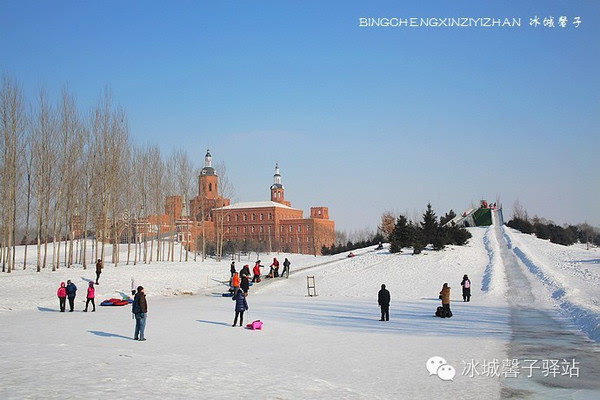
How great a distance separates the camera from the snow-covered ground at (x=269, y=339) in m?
9.40

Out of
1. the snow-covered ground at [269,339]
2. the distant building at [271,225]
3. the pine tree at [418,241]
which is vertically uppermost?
the distant building at [271,225]

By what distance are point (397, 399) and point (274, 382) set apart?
227cm

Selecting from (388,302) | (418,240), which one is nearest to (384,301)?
(388,302)

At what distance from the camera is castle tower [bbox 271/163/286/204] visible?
437 feet

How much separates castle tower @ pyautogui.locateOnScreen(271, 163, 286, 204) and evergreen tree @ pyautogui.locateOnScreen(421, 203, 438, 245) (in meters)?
83.9

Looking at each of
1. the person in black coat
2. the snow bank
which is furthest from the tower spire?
→ the person in black coat

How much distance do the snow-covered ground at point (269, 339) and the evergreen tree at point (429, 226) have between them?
464 inches

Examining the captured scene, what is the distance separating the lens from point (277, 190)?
13325 cm

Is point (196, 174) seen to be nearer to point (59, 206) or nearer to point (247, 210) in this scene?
point (59, 206)

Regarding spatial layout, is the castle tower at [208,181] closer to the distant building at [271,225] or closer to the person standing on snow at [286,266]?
the distant building at [271,225]

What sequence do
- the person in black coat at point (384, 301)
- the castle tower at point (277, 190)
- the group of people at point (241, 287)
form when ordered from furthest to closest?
the castle tower at point (277, 190) → the person in black coat at point (384, 301) → the group of people at point (241, 287)

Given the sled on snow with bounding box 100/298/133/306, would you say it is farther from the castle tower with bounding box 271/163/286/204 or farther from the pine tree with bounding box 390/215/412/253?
the castle tower with bounding box 271/163/286/204

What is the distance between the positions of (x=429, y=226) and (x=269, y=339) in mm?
36774

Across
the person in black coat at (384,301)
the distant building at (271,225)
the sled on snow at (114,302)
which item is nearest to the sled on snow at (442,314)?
the person in black coat at (384,301)
